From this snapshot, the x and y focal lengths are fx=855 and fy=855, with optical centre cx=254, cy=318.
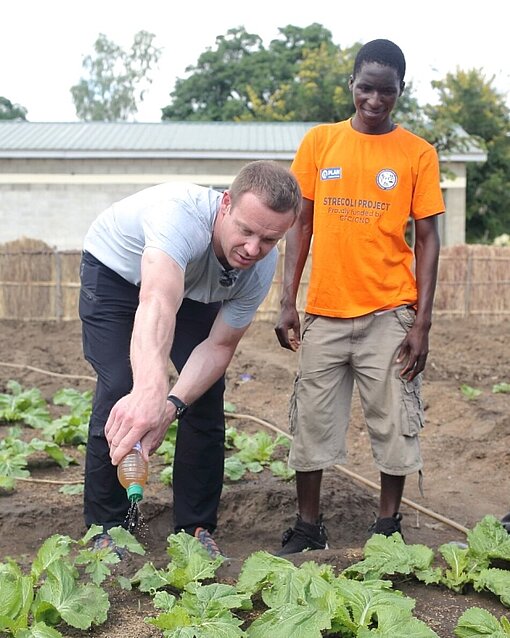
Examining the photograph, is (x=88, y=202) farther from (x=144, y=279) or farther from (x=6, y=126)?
(x=144, y=279)

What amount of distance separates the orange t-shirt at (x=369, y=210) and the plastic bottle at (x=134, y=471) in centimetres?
148

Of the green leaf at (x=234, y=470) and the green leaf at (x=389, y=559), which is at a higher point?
Result: the green leaf at (x=389, y=559)

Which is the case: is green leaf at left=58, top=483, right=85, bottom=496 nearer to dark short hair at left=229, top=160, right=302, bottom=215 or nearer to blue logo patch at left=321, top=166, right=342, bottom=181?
blue logo patch at left=321, top=166, right=342, bottom=181

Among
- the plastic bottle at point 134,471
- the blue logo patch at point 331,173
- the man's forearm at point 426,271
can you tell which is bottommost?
the plastic bottle at point 134,471

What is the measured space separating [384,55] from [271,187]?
4.02 feet

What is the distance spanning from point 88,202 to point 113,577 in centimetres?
1583

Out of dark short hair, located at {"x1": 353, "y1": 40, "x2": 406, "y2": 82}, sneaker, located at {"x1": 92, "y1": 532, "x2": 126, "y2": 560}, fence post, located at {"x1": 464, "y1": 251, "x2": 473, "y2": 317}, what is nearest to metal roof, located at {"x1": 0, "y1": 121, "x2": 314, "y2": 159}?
fence post, located at {"x1": 464, "y1": 251, "x2": 473, "y2": 317}

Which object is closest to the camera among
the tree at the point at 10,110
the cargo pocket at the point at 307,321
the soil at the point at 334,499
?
the soil at the point at 334,499

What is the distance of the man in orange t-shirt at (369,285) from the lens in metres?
3.61

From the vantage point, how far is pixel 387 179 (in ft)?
11.8

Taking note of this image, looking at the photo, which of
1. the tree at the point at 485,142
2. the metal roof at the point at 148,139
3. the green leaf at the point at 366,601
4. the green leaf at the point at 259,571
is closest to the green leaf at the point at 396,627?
the green leaf at the point at 366,601

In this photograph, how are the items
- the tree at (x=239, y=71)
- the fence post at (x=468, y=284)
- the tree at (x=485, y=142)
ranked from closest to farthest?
the fence post at (x=468, y=284) < the tree at (x=485, y=142) < the tree at (x=239, y=71)

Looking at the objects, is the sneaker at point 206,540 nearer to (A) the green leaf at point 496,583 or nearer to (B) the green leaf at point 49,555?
(B) the green leaf at point 49,555

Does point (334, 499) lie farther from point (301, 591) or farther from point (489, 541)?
point (301, 591)
